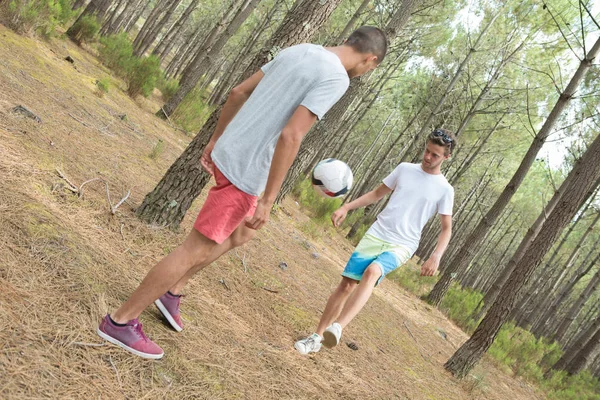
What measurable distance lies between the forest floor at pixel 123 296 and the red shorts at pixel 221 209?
2.10ft

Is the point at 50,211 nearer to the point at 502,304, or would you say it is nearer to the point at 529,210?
the point at 502,304

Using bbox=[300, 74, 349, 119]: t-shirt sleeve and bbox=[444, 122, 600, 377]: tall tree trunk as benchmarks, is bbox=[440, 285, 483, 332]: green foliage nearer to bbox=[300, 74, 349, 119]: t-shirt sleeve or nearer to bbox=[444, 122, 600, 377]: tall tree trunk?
bbox=[444, 122, 600, 377]: tall tree trunk

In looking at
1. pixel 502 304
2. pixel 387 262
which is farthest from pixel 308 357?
pixel 502 304

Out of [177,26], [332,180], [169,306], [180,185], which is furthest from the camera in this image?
[177,26]

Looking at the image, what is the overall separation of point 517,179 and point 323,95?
7.28m

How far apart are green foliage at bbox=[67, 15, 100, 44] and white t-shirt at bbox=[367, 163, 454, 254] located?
32.3 ft

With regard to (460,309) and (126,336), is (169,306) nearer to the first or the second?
(126,336)

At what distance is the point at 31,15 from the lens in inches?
273

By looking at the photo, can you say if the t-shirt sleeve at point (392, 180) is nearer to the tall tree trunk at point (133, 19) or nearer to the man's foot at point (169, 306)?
the man's foot at point (169, 306)

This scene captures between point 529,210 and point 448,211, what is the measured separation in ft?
91.3

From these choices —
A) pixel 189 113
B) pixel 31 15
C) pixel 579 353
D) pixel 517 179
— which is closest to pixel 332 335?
pixel 517 179

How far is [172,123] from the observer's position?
9633 millimetres

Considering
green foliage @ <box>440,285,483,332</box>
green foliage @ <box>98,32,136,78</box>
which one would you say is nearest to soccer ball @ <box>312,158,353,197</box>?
green foliage @ <box>440,285,483,332</box>

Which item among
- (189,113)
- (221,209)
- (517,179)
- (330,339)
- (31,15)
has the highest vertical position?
(517,179)
